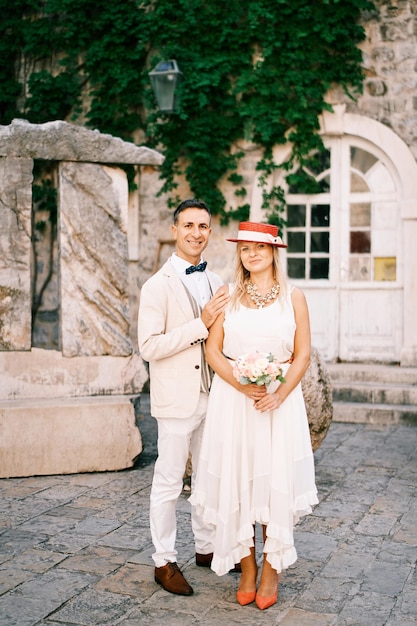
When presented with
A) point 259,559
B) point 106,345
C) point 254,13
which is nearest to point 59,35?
point 254,13

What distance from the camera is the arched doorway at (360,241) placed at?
9.64 m

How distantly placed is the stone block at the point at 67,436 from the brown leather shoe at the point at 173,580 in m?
2.38

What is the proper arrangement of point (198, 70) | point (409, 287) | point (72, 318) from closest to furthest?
point (72, 318)
point (409, 287)
point (198, 70)

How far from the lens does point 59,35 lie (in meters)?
10.8

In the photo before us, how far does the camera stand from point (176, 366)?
13.4 ft

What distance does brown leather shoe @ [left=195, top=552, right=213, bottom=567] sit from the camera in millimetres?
4270

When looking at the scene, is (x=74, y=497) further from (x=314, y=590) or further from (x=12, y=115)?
(x=12, y=115)

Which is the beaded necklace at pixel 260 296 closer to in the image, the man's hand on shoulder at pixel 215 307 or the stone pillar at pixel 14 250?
the man's hand on shoulder at pixel 215 307

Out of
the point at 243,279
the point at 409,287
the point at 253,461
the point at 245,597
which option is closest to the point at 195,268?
the point at 243,279

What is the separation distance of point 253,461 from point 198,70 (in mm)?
7330

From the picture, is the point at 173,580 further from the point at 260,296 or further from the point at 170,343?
the point at 260,296

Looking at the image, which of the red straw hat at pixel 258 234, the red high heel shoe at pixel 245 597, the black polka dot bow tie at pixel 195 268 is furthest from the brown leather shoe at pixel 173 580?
the red straw hat at pixel 258 234

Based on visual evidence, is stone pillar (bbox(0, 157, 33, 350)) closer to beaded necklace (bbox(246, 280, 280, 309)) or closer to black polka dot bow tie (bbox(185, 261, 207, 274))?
black polka dot bow tie (bbox(185, 261, 207, 274))

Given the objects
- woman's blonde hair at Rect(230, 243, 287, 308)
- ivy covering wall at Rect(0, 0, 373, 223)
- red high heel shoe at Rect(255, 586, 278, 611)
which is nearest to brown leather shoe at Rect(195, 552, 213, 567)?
red high heel shoe at Rect(255, 586, 278, 611)
